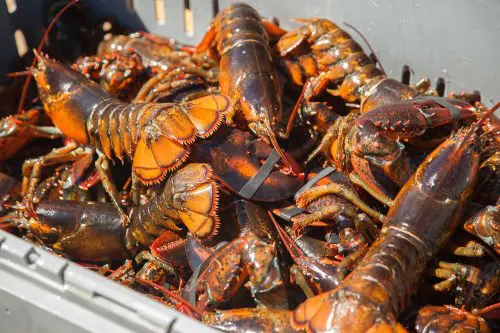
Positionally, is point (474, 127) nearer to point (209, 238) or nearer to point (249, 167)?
point (249, 167)

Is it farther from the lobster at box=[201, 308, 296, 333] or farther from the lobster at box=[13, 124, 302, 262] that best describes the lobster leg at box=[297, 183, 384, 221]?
the lobster at box=[201, 308, 296, 333]


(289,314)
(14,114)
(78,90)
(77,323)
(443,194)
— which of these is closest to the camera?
(77,323)

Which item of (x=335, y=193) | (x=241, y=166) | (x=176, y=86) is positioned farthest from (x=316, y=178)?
(x=176, y=86)

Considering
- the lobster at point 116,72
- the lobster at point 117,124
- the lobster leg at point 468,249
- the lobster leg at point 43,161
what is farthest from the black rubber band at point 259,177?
the lobster at point 116,72

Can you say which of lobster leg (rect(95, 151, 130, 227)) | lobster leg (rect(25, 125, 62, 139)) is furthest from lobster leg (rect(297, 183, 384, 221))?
lobster leg (rect(25, 125, 62, 139))

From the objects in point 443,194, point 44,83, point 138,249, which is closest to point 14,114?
point 44,83
